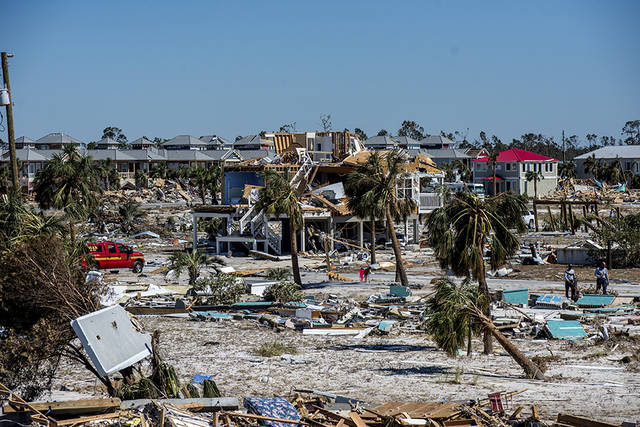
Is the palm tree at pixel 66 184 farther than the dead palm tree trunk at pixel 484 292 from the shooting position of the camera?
Yes

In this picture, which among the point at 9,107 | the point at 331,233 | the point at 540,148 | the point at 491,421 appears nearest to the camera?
the point at 491,421

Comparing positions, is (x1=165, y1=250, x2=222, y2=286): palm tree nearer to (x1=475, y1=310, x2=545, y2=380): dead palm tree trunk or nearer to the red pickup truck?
the red pickup truck

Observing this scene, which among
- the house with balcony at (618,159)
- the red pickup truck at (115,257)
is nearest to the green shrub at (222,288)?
the red pickup truck at (115,257)

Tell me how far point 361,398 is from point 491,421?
311 centimetres

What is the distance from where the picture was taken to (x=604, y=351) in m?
19.5

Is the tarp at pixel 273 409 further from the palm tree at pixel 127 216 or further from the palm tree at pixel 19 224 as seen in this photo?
the palm tree at pixel 127 216

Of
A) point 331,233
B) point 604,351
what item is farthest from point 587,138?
point 604,351

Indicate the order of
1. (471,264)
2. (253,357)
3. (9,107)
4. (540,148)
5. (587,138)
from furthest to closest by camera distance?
(587,138)
(540,148)
(9,107)
(253,357)
(471,264)

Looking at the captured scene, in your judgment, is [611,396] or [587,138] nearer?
[611,396]

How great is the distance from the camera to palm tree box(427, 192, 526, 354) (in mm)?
18531

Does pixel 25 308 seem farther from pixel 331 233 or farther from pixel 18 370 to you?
pixel 331 233

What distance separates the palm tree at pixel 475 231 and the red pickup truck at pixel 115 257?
2155 centimetres

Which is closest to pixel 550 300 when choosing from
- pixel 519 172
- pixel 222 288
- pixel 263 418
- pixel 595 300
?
pixel 595 300

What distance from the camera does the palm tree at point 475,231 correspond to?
18.5 meters
